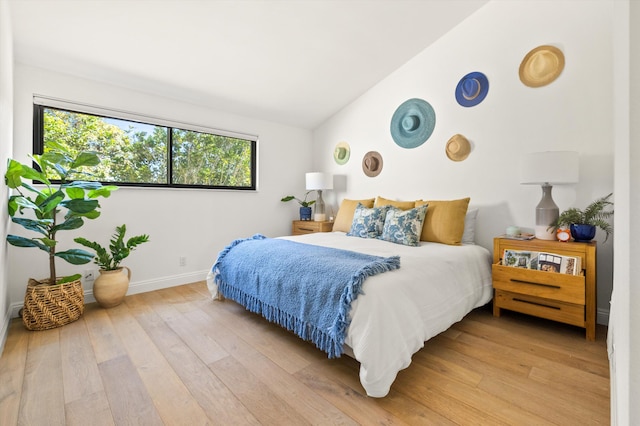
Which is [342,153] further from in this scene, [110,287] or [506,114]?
[110,287]

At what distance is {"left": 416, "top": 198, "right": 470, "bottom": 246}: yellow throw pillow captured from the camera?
2.60 metres

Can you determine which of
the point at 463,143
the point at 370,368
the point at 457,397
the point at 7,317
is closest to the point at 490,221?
the point at 463,143

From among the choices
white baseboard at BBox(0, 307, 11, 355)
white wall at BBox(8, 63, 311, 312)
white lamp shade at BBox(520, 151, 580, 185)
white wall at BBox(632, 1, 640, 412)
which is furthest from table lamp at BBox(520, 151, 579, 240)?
white baseboard at BBox(0, 307, 11, 355)

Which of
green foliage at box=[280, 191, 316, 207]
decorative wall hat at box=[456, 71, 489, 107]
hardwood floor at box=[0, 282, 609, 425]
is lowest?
hardwood floor at box=[0, 282, 609, 425]

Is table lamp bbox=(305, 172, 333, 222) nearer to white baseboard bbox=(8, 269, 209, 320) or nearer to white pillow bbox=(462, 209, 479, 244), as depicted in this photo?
white baseboard bbox=(8, 269, 209, 320)

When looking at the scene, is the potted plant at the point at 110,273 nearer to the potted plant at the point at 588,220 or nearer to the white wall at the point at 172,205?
the white wall at the point at 172,205

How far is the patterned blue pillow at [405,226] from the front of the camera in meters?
2.55

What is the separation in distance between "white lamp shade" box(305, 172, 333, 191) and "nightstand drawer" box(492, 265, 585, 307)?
2197mm

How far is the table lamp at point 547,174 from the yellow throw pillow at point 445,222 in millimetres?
551

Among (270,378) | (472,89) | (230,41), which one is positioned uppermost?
(230,41)

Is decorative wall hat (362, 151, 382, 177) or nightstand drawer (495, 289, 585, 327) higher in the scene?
decorative wall hat (362, 151, 382, 177)

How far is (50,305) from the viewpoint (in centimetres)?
212

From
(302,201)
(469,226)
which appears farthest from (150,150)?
(469,226)

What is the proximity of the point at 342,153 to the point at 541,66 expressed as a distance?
231 centimetres
